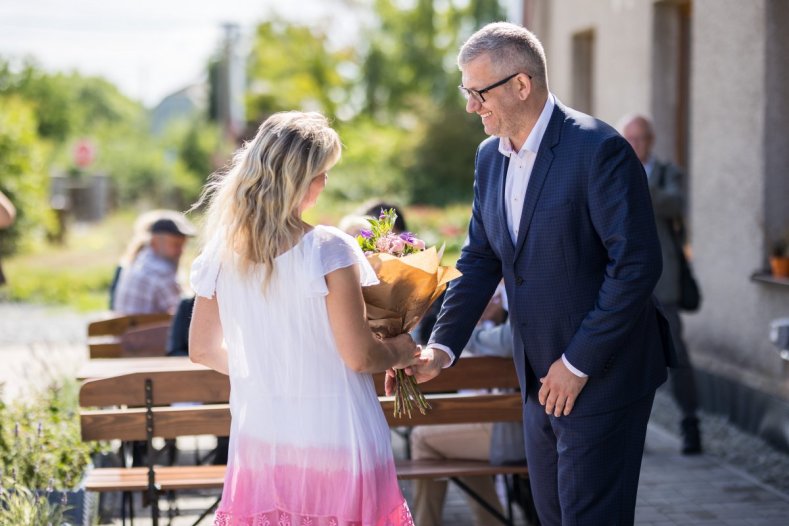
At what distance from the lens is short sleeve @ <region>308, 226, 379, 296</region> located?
3.22 metres

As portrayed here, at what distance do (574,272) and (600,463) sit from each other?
1.99ft

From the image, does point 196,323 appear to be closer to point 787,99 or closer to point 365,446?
point 365,446

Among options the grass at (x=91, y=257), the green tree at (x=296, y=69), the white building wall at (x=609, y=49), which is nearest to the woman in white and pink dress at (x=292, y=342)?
the white building wall at (x=609, y=49)

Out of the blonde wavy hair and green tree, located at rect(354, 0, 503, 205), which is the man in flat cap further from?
green tree, located at rect(354, 0, 503, 205)

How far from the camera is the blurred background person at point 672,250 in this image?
23.6 feet

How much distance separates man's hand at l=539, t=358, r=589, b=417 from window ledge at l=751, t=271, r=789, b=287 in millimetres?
4337

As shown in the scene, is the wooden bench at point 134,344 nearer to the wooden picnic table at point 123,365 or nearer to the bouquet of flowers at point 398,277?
the wooden picnic table at point 123,365

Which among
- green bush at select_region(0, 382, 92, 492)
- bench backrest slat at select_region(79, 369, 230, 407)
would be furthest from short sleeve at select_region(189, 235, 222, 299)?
green bush at select_region(0, 382, 92, 492)

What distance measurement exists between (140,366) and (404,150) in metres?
27.8

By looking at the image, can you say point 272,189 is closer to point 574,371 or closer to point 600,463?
point 574,371

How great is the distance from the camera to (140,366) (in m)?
5.85

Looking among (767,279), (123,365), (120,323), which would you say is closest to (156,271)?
(120,323)

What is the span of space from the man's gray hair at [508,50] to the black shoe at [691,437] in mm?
4206

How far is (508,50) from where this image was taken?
11.4ft
